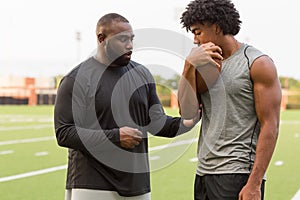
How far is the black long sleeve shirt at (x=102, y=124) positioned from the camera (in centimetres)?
296

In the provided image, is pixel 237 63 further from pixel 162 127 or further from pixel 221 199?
pixel 162 127

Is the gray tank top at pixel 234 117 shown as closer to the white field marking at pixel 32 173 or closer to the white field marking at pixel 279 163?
the white field marking at pixel 32 173

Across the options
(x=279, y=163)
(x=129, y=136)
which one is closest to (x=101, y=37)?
(x=129, y=136)

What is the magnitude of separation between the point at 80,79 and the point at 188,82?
0.71 m

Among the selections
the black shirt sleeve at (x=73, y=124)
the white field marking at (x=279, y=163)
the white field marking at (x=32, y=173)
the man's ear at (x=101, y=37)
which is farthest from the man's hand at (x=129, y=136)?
the white field marking at (x=279, y=163)

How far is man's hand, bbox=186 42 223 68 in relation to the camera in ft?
8.07

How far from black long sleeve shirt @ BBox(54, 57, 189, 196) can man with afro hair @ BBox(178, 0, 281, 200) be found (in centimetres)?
55

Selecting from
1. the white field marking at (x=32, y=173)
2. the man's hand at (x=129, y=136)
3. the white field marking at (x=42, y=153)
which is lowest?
the white field marking at (x=42, y=153)

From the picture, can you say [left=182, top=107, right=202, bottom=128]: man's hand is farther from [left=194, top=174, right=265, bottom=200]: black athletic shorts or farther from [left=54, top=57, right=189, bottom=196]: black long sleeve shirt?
[left=194, top=174, right=265, bottom=200]: black athletic shorts

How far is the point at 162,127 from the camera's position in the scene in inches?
130

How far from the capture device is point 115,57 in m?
3.07

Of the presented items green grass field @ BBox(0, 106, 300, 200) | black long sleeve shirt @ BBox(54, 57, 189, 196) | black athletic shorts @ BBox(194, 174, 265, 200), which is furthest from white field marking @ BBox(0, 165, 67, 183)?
black athletic shorts @ BBox(194, 174, 265, 200)

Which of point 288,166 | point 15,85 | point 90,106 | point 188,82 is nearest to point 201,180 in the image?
point 188,82

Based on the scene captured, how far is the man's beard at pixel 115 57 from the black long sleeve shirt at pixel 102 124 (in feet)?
0.15
